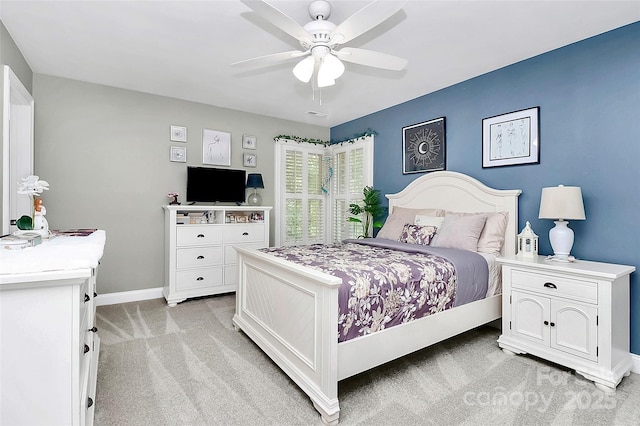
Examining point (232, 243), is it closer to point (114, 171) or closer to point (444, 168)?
point (114, 171)

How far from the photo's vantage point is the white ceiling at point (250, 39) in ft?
7.31

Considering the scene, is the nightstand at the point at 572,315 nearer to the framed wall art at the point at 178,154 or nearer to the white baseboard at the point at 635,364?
the white baseboard at the point at 635,364

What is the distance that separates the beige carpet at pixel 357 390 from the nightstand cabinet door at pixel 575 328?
201 millimetres

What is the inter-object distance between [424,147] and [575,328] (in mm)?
2429

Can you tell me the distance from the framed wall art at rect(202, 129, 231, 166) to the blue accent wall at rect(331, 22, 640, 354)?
10.2 ft

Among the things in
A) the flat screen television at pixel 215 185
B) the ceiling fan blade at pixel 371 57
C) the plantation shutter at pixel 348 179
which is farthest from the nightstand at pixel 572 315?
the flat screen television at pixel 215 185

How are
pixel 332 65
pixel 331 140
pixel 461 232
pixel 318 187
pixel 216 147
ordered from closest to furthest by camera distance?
pixel 332 65
pixel 461 232
pixel 216 147
pixel 318 187
pixel 331 140

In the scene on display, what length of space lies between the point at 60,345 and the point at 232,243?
2.99 metres

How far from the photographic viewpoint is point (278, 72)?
3.31m

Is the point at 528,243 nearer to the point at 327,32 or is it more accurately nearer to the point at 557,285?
the point at 557,285

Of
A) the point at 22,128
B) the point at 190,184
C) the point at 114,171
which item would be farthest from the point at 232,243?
the point at 22,128

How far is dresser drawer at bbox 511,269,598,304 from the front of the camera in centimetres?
220

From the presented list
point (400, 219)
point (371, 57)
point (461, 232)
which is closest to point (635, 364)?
A: point (461, 232)

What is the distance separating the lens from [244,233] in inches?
166
